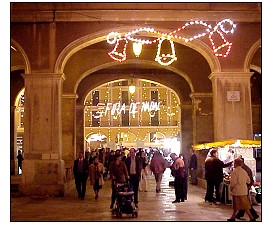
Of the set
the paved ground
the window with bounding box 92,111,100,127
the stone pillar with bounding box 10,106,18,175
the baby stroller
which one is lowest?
the paved ground

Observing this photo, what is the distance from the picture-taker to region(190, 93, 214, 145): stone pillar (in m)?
22.3

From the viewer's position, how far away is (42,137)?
15914mm

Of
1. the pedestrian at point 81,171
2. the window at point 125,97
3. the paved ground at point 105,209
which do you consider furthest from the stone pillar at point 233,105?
the window at point 125,97

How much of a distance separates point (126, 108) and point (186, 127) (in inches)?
1154

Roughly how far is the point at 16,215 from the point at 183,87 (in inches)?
605

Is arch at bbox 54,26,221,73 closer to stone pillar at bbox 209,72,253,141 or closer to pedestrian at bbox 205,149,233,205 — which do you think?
stone pillar at bbox 209,72,253,141

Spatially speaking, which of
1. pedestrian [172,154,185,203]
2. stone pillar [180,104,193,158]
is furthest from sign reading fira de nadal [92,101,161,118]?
pedestrian [172,154,185,203]

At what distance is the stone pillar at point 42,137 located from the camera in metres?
15.8

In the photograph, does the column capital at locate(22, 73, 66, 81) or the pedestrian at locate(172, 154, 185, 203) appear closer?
the pedestrian at locate(172, 154, 185, 203)

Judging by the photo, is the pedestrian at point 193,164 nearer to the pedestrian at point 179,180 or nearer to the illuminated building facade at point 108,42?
the illuminated building facade at point 108,42

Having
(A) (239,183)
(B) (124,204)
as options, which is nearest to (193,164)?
(B) (124,204)

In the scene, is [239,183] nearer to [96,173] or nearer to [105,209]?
[105,209]

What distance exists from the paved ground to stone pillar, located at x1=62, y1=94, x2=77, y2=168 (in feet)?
16.2

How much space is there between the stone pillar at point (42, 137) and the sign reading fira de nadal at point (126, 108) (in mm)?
35714
